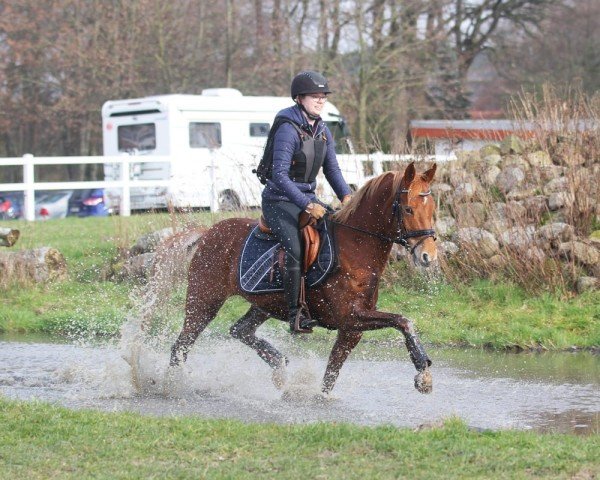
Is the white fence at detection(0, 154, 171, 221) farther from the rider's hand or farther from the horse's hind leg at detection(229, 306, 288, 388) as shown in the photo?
the rider's hand

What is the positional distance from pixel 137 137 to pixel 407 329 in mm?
21383

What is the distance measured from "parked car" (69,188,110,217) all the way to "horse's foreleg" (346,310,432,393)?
79.2 ft

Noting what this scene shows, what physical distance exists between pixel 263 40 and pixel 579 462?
34.8m

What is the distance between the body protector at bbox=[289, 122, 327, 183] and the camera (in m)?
8.98

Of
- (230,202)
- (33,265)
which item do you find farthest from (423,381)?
(33,265)

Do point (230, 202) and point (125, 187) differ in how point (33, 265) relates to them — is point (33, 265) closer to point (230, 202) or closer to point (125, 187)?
point (230, 202)

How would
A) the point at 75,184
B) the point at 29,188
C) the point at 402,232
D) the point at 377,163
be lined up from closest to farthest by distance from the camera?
the point at 402,232
the point at 377,163
the point at 29,188
the point at 75,184

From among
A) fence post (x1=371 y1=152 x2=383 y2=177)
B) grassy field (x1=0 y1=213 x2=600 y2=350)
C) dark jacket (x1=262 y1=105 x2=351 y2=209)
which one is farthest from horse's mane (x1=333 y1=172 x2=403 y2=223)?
fence post (x1=371 y1=152 x2=383 y2=177)

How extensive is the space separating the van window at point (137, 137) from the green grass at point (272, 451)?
21.1m

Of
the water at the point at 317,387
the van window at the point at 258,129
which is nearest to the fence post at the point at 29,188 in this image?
the van window at the point at 258,129

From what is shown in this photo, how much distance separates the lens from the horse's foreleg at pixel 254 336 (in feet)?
32.7

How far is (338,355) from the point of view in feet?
30.1

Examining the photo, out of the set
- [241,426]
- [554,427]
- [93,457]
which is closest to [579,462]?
[554,427]

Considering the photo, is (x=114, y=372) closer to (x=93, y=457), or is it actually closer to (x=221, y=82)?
(x=93, y=457)
